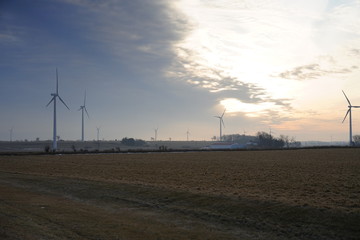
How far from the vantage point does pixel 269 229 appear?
14.6m

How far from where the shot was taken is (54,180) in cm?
3117

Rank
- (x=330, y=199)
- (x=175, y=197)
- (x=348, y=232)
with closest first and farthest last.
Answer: (x=348, y=232) → (x=330, y=199) → (x=175, y=197)

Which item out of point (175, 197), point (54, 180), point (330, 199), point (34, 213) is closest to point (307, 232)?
point (330, 199)

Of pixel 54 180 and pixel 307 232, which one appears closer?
pixel 307 232

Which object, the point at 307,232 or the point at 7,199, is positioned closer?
the point at 307,232

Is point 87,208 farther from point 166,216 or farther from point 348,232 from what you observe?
point 348,232

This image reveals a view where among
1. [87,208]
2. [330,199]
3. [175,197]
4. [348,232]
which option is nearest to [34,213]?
[87,208]

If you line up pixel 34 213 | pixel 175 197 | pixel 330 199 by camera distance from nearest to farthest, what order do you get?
pixel 34 213, pixel 330 199, pixel 175 197

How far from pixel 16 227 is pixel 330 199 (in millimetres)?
15763

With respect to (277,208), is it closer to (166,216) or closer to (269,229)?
(269,229)

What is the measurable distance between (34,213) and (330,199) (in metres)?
15.7

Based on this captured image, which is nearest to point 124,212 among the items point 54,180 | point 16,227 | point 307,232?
point 16,227

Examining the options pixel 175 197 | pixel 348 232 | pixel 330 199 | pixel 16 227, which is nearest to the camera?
pixel 348 232

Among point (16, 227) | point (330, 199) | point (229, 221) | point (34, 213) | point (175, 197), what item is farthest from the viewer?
point (175, 197)
